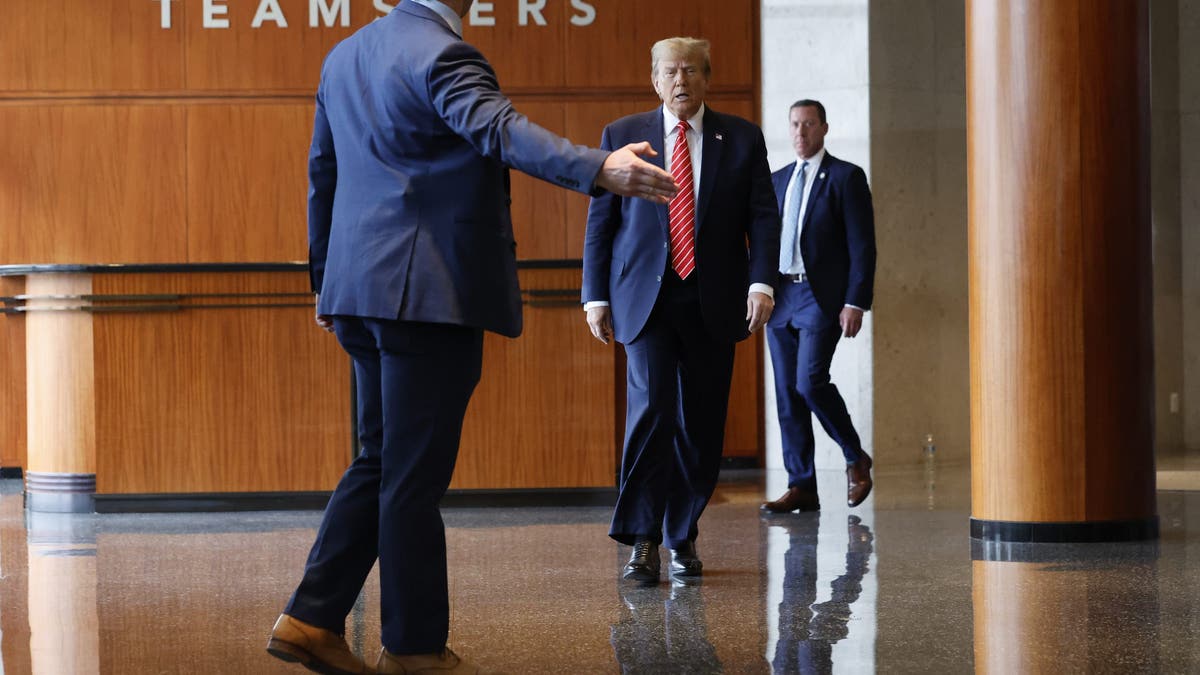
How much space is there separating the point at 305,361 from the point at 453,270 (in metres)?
3.83

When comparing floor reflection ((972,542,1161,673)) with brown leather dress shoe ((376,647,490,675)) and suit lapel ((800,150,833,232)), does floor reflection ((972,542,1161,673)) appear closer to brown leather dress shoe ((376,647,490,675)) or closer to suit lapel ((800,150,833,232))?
brown leather dress shoe ((376,647,490,675))

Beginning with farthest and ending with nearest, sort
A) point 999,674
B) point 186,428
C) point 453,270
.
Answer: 1. point 186,428
2. point 999,674
3. point 453,270

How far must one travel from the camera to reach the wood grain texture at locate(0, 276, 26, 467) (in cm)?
861

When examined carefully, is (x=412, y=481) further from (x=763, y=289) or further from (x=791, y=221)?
(x=791, y=221)

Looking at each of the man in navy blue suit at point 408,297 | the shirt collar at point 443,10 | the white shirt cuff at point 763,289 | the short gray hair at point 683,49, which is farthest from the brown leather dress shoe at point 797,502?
the shirt collar at point 443,10

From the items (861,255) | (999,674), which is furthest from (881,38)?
(999,674)

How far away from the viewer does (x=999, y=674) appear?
116 inches

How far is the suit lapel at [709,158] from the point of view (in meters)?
4.20

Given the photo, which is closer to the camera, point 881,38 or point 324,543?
point 324,543

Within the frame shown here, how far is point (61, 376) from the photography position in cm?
648

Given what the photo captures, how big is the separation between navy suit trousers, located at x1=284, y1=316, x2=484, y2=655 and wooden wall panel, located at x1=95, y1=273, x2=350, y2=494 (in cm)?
356

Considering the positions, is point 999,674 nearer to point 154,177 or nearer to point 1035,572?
point 1035,572

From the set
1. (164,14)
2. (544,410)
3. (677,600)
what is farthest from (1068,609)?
(164,14)

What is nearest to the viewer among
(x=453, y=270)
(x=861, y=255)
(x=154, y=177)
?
(x=453, y=270)
